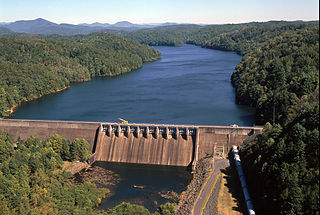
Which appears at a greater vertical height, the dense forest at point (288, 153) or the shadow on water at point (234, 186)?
the dense forest at point (288, 153)

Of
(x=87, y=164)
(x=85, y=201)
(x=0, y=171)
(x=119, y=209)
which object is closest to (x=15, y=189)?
(x=0, y=171)

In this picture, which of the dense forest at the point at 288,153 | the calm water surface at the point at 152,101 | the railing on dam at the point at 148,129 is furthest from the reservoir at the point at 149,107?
the dense forest at the point at 288,153

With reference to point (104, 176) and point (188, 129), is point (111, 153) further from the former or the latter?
point (188, 129)

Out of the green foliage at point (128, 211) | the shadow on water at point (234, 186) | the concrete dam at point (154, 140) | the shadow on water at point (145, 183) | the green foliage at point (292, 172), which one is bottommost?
the shadow on water at point (145, 183)

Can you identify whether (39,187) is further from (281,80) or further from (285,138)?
(281,80)

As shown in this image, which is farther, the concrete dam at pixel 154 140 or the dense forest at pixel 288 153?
the concrete dam at pixel 154 140

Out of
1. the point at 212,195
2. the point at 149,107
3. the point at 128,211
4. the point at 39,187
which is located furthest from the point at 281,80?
the point at 39,187

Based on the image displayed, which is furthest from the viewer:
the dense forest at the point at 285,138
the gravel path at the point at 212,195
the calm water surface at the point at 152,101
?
the calm water surface at the point at 152,101

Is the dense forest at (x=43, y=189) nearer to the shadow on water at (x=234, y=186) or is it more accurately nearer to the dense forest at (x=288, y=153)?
the shadow on water at (x=234, y=186)

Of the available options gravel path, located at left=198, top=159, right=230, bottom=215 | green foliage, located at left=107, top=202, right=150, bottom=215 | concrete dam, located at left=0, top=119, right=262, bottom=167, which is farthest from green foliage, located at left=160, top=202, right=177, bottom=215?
concrete dam, located at left=0, top=119, right=262, bottom=167
